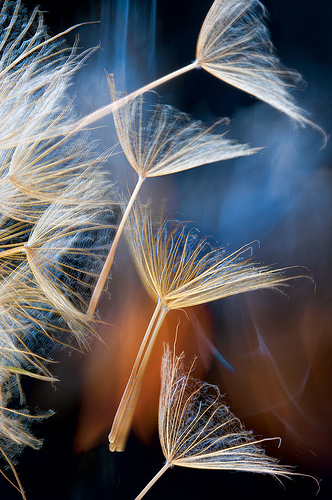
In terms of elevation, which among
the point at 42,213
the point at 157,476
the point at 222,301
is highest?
the point at 42,213

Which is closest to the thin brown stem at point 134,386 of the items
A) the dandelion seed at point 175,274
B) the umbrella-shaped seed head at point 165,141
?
the dandelion seed at point 175,274

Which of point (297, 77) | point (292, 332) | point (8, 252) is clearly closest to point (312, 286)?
point (292, 332)

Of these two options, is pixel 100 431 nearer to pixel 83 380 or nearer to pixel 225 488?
pixel 83 380

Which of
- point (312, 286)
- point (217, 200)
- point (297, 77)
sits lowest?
point (312, 286)

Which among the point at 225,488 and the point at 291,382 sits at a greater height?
the point at 291,382

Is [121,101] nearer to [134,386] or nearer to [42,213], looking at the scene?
[42,213]

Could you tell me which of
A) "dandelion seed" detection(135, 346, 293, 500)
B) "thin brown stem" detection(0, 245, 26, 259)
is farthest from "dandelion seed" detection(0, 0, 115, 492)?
"dandelion seed" detection(135, 346, 293, 500)

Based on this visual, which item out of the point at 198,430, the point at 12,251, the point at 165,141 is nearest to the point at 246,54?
the point at 165,141
